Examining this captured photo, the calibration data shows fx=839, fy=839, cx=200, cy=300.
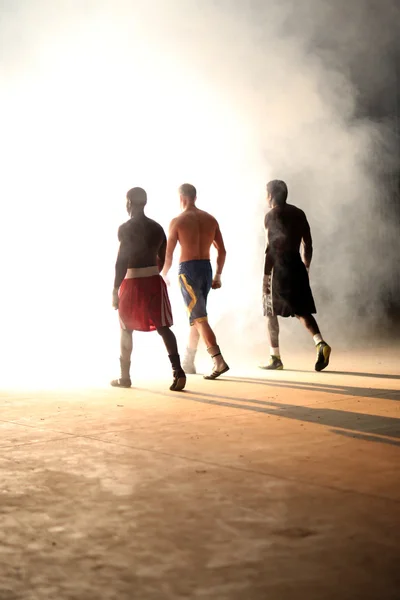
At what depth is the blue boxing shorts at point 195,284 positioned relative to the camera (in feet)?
20.9

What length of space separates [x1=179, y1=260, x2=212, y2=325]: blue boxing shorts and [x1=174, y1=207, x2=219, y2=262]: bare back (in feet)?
0.18

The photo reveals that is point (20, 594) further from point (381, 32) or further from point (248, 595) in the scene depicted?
point (381, 32)

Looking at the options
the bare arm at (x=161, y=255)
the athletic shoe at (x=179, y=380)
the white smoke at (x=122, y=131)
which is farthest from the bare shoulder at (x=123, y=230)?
the white smoke at (x=122, y=131)

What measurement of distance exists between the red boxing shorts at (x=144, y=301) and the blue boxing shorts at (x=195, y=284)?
2.24 ft

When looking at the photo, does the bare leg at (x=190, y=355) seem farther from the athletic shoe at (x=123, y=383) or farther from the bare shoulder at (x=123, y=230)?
the bare shoulder at (x=123, y=230)

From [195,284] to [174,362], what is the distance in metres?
1.14

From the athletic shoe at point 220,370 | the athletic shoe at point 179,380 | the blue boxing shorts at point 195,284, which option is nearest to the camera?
the athletic shoe at point 179,380

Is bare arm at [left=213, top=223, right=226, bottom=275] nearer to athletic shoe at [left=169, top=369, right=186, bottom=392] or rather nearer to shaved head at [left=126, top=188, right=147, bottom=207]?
shaved head at [left=126, top=188, right=147, bottom=207]

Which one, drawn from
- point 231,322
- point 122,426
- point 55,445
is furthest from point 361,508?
point 231,322

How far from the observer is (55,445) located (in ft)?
11.4

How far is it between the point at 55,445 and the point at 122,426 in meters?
0.56

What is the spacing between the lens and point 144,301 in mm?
5664

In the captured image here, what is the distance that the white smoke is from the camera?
10.2 metres

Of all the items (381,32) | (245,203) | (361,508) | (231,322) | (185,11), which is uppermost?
(381,32)
